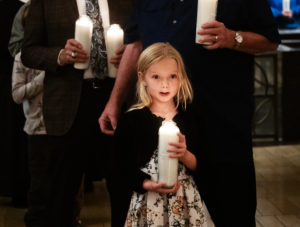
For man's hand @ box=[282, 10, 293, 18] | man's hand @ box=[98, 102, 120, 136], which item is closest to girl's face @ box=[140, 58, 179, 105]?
man's hand @ box=[98, 102, 120, 136]

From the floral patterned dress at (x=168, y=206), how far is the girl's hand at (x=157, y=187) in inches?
2.8

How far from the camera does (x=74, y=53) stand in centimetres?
347

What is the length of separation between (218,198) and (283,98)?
15.5ft

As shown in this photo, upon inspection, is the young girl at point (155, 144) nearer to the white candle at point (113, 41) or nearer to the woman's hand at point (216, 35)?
the woman's hand at point (216, 35)

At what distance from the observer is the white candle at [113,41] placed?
3.51 m

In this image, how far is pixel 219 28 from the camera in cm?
284

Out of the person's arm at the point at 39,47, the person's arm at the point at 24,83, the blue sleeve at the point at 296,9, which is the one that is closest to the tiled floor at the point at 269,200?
the person's arm at the point at 24,83

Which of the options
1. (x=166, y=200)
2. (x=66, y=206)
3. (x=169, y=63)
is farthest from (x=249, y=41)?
(x=66, y=206)

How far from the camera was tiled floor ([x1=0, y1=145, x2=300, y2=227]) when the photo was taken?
16.5 feet

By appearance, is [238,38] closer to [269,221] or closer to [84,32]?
[84,32]

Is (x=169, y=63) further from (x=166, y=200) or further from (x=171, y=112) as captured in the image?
(x=166, y=200)

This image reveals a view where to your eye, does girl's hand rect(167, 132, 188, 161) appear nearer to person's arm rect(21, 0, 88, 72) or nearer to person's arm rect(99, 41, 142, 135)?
person's arm rect(99, 41, 142, 135)

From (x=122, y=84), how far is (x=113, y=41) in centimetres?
25

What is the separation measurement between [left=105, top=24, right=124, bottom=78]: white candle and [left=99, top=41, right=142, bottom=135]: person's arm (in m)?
0.09
